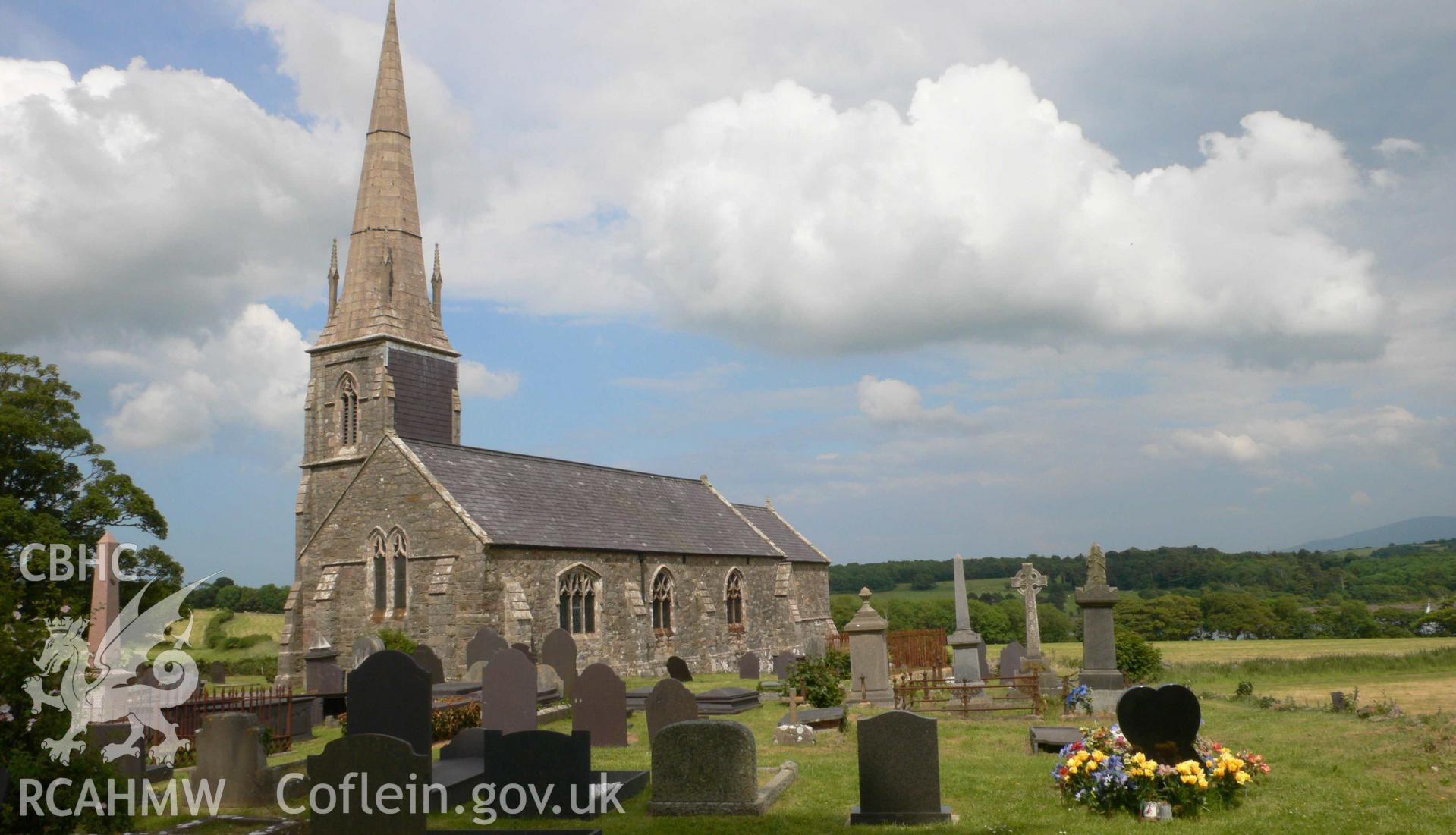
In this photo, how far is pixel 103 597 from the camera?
651 inches

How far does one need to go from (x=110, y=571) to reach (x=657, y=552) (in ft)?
55.6

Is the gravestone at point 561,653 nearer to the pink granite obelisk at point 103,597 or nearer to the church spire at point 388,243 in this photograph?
the pink granite obelisk at point 103,597

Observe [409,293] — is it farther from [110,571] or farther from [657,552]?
[110,571]

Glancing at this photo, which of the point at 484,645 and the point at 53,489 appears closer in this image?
the point at 484,645

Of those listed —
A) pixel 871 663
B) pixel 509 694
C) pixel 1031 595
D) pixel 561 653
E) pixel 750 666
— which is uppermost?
pixel 1031 595

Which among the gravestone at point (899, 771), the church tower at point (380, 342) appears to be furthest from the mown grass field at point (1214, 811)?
the church tower at point (380, 342)

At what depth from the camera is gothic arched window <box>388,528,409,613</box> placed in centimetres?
2706

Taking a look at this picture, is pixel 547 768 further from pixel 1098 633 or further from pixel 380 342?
pixel 380 342

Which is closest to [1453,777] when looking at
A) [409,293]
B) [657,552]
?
[657,552]

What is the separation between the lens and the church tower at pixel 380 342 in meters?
35.8

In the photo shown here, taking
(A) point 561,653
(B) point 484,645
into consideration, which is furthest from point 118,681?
(A) point 561,653

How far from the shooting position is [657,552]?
1242 inches

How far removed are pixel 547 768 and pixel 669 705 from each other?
4263mm

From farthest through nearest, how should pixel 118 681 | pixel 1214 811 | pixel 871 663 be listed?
pixel 871 663 → pixel 118 681 → pixel 1214 811
